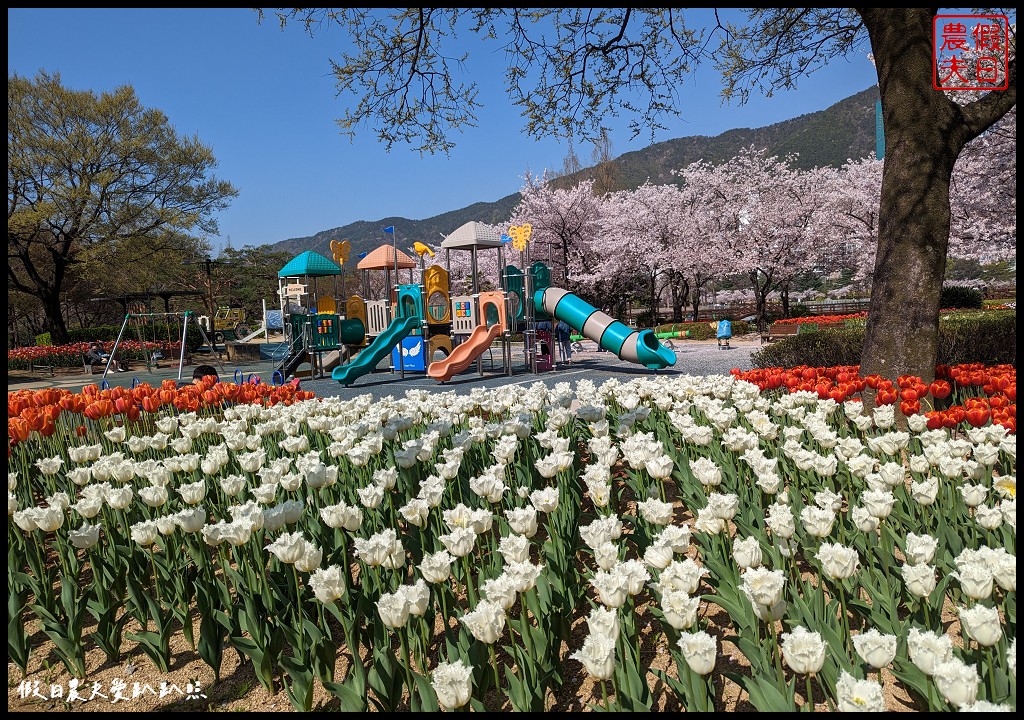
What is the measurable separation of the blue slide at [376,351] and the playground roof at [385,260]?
3.87 metres

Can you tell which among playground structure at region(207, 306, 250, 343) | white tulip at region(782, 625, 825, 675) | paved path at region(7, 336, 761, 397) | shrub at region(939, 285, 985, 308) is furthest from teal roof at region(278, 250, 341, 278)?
shrub at region(939, 285, 985, 308)

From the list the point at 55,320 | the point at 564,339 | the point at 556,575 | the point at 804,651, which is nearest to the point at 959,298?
the point at 564,339

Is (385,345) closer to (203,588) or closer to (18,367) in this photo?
(203,588)

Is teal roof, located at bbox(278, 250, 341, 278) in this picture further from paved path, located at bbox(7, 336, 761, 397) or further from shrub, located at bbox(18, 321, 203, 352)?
shrub, located at bbox(18, 321, 203, 352)

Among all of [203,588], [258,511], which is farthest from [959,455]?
[203,588]

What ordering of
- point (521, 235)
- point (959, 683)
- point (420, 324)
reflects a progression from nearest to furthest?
point (959, 683) < point (420, 324) < point (521, 235)

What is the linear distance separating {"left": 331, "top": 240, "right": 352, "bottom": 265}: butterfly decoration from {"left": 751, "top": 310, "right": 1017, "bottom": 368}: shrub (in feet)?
49.2

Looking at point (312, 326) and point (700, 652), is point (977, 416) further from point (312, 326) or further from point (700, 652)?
point (312, 326)

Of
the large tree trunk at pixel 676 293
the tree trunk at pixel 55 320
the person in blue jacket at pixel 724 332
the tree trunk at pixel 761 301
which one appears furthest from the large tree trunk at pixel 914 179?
the tree trunk at pixel 55 320

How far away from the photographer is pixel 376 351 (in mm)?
15500

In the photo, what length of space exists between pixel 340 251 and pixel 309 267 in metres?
2.36

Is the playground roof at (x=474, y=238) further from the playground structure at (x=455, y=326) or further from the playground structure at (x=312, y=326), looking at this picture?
the playground structure at (x=312, y=326)

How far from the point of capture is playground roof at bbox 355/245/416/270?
65.6 ft

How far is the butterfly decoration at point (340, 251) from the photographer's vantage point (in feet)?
69.0
